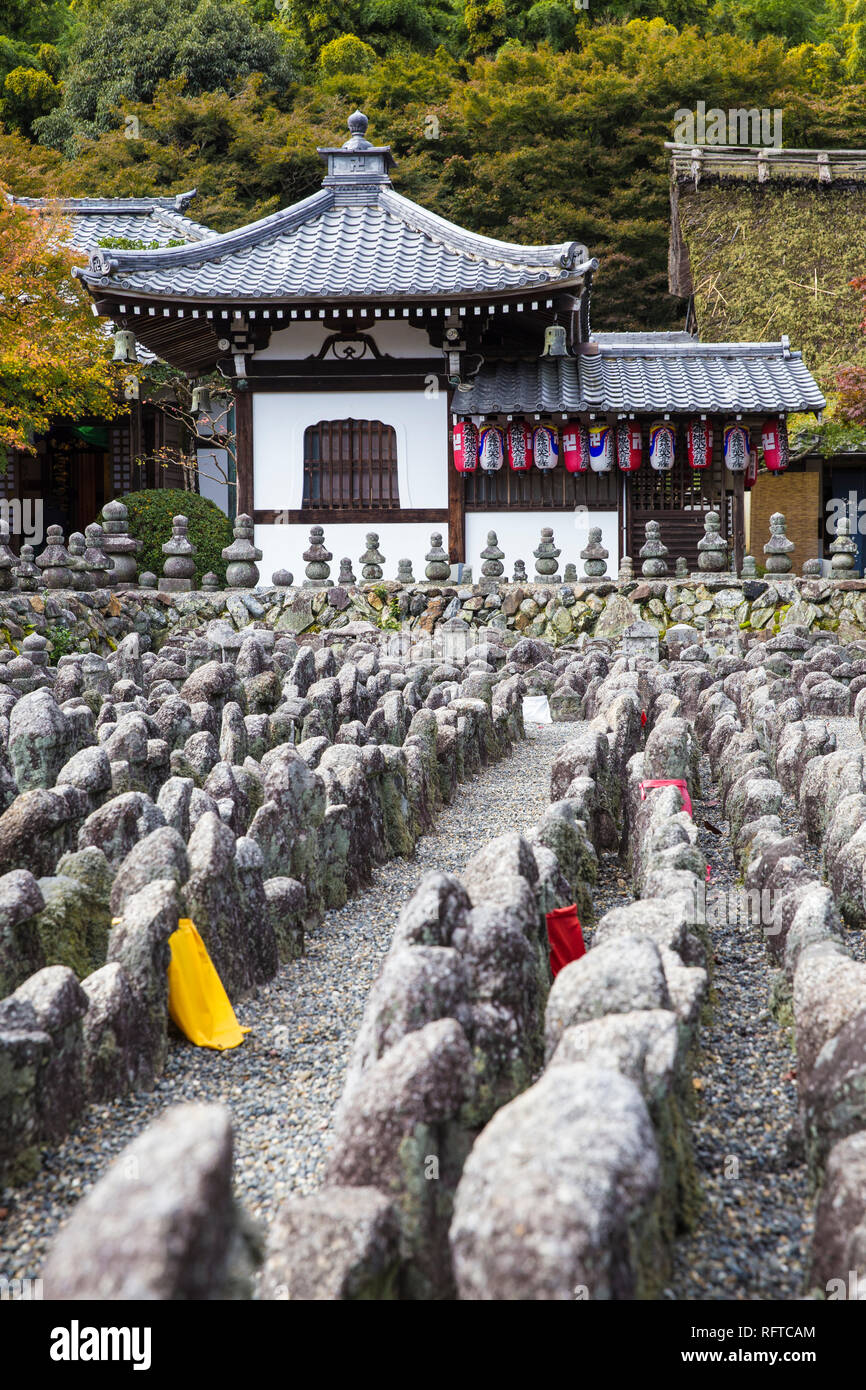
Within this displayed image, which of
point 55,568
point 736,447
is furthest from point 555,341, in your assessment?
point 55,568

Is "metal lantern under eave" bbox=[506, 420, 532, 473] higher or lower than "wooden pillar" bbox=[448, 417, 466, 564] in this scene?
higher

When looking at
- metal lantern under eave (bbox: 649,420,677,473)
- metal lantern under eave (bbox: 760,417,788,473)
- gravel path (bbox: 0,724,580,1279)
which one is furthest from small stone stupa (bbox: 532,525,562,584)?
gravel path (bbox: 0,724,580,1279)

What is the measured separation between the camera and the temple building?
12.1 metres

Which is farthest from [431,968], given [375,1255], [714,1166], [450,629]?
[450,629]

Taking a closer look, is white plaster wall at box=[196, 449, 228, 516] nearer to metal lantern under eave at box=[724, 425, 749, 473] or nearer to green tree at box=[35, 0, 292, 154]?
metal lantern under eave at box=[724, 425, 749, 473]

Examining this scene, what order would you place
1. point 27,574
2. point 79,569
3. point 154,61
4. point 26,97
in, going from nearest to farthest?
point 27,574 → point 79,569 → point 154,61 → point 26,97

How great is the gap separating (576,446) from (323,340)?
122 inches

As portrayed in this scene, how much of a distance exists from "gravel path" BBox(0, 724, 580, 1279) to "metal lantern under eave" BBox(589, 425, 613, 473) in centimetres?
908

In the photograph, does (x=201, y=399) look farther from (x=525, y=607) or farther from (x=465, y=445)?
(x=525, y=607)

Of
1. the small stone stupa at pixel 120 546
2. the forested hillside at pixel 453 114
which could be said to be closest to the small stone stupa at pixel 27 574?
the small stone stupa at pixel 120 546

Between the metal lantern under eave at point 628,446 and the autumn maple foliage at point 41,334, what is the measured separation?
6.02 metres

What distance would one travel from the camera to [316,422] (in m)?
12.5

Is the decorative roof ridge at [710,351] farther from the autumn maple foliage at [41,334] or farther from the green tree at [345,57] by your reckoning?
the green tree at [345,57]

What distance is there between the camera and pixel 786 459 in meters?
12.7
